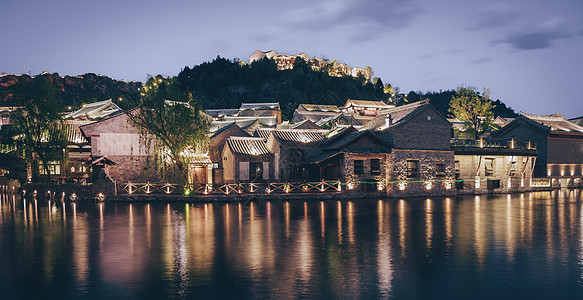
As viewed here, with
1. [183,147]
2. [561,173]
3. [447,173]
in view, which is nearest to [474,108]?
[561,173]

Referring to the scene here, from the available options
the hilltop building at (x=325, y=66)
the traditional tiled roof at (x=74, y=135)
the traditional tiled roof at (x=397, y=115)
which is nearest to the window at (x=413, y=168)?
the traditional tiled roof at (x=397, y=115)

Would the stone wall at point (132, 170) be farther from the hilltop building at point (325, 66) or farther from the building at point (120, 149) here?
the hilltop building at point (325, 66)

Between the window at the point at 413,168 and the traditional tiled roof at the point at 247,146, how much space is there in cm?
1358

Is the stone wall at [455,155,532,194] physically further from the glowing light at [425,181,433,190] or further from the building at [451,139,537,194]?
the glowing light at [425,181,433,190]

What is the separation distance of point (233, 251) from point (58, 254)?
5662 millimetres

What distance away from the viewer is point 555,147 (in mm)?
47781

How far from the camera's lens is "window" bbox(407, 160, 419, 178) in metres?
36.8

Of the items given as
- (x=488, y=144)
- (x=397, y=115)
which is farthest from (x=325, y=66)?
(x=397, y=115)

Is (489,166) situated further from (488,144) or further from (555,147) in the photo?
(555,147)

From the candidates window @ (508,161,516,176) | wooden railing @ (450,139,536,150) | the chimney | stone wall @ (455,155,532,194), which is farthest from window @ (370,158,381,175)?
window @ (508,161,516,176)

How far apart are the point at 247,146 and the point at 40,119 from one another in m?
19.2

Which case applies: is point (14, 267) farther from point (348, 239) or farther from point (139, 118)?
point (139, 118)

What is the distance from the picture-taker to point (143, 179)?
3794 centimetres

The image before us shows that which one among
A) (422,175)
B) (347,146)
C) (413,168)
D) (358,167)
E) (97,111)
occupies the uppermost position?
(97,111)
